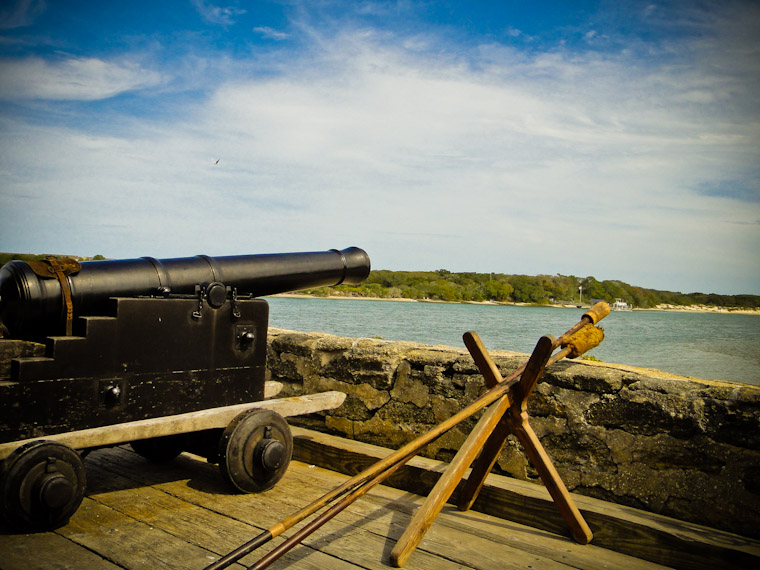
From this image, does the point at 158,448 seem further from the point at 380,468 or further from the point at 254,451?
the point at 380,468

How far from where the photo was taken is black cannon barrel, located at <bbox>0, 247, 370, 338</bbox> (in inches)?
97.4

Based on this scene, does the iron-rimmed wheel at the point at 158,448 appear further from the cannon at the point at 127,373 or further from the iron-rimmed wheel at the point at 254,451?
the iron-rimmed wheel at the point at 254,451

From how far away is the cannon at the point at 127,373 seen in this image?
2268mm

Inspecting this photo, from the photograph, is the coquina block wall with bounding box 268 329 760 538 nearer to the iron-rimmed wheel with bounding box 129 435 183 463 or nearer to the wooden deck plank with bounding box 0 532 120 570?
the iron-rimmed wheel with bounding box 129 435 183 463

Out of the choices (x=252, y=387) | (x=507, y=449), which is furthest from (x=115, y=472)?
(x=507, y=449)

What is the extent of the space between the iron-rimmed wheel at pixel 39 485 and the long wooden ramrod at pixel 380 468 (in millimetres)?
947

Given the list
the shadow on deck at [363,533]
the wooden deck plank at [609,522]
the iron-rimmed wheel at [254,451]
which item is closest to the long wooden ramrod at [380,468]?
the shadow on deck at [363,533]

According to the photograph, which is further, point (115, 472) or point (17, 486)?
point (115, 472)

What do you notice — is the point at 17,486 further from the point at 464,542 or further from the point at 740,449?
the point at 740,449

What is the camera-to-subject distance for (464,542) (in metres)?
2.41

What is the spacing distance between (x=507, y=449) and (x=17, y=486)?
6.68 feet

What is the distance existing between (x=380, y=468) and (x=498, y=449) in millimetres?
754

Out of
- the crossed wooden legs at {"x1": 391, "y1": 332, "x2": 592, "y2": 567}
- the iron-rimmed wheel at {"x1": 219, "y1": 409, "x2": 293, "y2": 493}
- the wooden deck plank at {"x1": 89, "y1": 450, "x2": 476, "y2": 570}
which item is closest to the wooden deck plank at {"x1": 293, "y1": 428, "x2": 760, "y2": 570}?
the crossed wooden legs at {"x1": 391, "y1": 332, "x2": 592, "y2": 567}

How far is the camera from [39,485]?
2.20m
